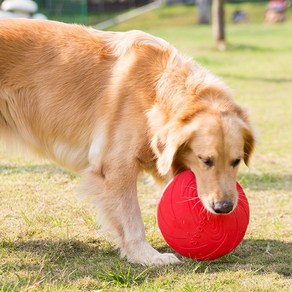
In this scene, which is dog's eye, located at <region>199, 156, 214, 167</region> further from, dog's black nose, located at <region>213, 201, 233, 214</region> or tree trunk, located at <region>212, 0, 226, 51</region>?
tree trunk, located at <region>212, 0, 226, 51</region>

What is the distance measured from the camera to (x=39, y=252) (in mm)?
4773

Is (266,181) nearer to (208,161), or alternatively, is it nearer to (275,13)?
(208,161)

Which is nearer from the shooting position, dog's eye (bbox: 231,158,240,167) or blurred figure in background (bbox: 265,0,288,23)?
dog's eye (bbox: 231,158,240,167)

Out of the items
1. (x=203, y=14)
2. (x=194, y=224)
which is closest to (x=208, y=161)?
(x=194, y=224)

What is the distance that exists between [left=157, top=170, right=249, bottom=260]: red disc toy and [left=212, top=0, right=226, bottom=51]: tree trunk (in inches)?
645

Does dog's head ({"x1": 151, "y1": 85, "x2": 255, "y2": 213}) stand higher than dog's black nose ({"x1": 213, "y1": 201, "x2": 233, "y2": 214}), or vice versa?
dog's head ({"x1": 151, "y1": 85, "x2": 255, "y2": 213})

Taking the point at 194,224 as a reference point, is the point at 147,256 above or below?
below

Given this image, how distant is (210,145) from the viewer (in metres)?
4.34

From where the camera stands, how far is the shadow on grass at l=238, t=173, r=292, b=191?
21.8 ft

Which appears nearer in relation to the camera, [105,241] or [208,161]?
[208,161]

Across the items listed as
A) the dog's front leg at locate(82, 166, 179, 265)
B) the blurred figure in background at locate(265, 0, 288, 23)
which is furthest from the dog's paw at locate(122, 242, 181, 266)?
the blurred figure in background at locate(265, 0, 288, 23)

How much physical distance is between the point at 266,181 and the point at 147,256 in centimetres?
256

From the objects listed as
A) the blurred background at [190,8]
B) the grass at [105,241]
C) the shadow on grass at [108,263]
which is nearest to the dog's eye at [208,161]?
the grass at [105,241]

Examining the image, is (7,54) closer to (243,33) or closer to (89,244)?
(89,244)
